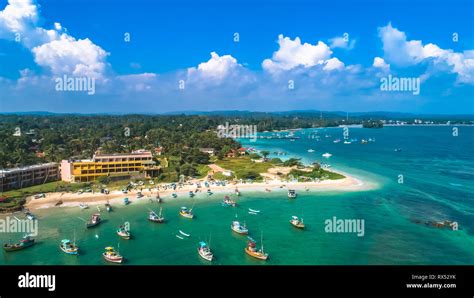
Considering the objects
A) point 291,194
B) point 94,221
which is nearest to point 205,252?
point 94,221

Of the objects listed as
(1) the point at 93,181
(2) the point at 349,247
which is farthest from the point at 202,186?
(2) the point at 349,247

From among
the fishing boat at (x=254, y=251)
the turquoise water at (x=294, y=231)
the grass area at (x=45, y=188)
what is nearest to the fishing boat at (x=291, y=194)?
the turquoise water at (x=294, y=231)

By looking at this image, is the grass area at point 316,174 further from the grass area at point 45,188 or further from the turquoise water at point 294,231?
the grass area at point 45,188

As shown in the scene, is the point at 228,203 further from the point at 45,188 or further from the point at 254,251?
the point at 45,188

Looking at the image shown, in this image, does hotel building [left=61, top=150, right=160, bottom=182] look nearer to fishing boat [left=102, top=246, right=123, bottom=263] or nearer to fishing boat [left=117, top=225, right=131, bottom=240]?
fishing boat [left=117, top=225, right=131, bottom=240]
